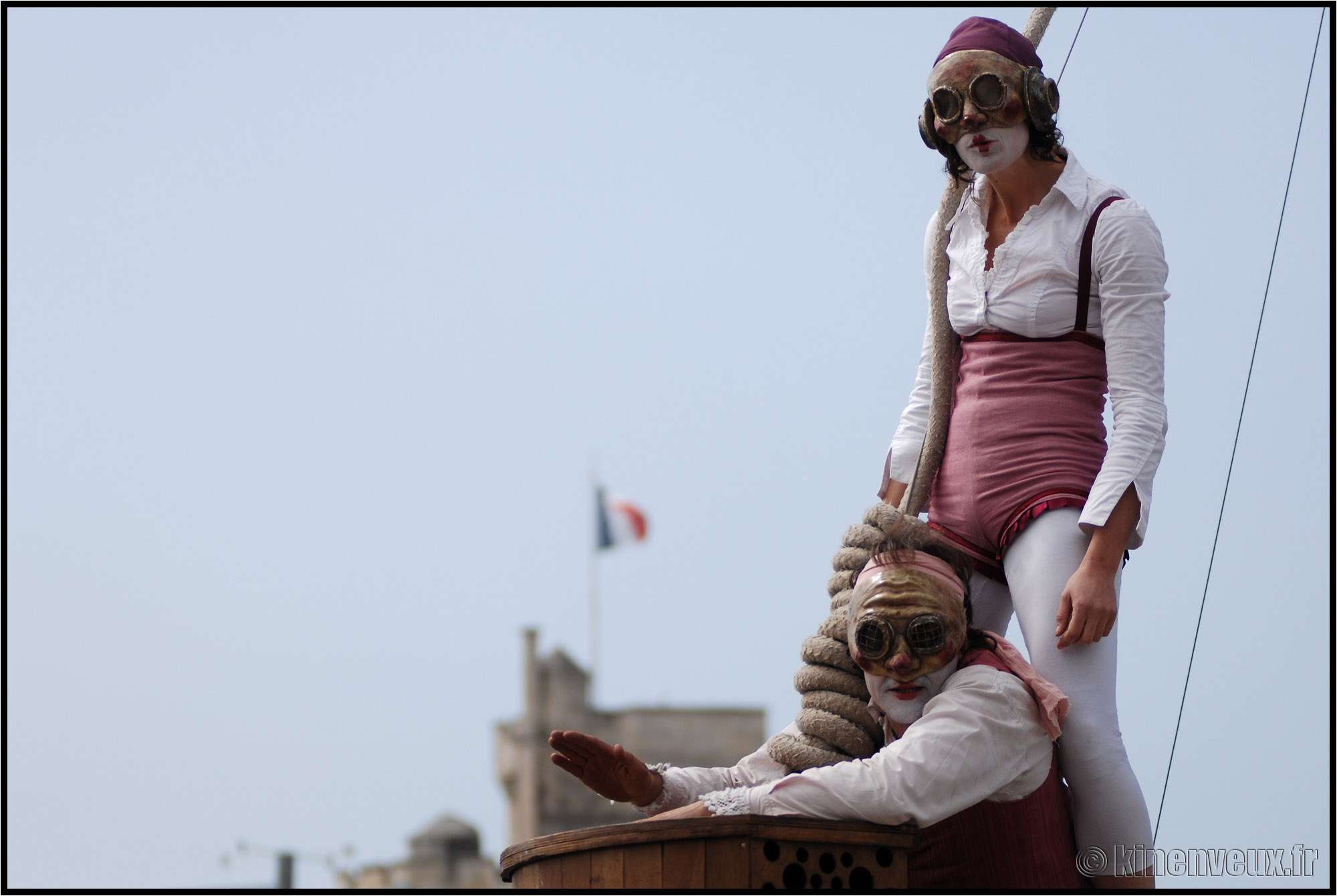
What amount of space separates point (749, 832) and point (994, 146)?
1902mm

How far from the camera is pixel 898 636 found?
4805 mm

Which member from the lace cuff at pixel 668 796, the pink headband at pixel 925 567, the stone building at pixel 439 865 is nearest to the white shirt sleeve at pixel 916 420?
the pink headband at pixel 925 567

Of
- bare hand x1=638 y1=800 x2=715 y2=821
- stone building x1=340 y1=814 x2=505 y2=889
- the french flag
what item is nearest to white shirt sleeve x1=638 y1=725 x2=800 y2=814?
bare hand x1=638 y1=800 x2=715 y2=821

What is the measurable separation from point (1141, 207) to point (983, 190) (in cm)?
51

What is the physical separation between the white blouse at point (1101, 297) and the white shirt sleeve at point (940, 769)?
0.53 metres

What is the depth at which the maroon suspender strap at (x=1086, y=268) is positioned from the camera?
5086mm

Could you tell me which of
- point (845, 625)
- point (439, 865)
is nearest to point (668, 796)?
point (845, 625)

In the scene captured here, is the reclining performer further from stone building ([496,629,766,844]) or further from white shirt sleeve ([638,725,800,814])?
stone building ([496,629,766,844])

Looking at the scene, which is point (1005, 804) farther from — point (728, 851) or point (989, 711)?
point (728, 851)

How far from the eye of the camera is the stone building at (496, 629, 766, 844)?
38.0m

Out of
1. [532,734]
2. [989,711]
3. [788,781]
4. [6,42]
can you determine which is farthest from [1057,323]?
[532,734]

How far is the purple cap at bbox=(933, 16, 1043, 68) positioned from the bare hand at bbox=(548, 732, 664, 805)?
2.01 meters

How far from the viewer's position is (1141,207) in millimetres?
5113

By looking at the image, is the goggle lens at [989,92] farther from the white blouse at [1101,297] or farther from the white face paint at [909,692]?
the white face paint at [909,692]
